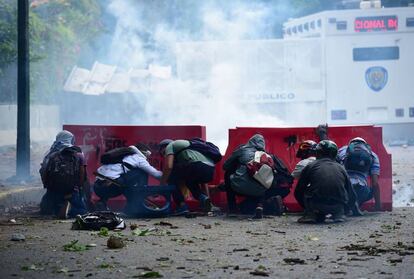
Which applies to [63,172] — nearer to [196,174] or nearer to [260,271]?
[196,174]

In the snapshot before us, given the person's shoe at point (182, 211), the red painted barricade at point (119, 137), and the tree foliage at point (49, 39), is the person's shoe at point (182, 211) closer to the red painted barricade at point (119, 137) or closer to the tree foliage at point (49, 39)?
the red painted barricade at point (119, 137)

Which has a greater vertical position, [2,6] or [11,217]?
[2,6]

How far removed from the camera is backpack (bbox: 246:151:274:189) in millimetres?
12312

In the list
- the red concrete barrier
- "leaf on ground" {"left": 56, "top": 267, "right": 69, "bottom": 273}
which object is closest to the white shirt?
the red concrete barrier

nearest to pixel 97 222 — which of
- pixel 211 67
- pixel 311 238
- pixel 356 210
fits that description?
pixel 311 238

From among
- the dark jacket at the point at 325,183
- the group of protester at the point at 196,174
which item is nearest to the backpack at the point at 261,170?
the group of protester at the point at 196,174

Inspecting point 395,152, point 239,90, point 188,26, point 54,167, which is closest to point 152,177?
point 54,167

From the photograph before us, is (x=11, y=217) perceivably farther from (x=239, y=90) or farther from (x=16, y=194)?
(x=239, y=90)

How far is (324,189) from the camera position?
11516mm

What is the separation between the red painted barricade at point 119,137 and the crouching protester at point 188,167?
0.53 m

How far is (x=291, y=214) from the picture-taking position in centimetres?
1287

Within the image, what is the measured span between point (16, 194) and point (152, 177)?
249 cm

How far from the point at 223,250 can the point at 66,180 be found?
3.56m

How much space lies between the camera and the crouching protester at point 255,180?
12359mm
